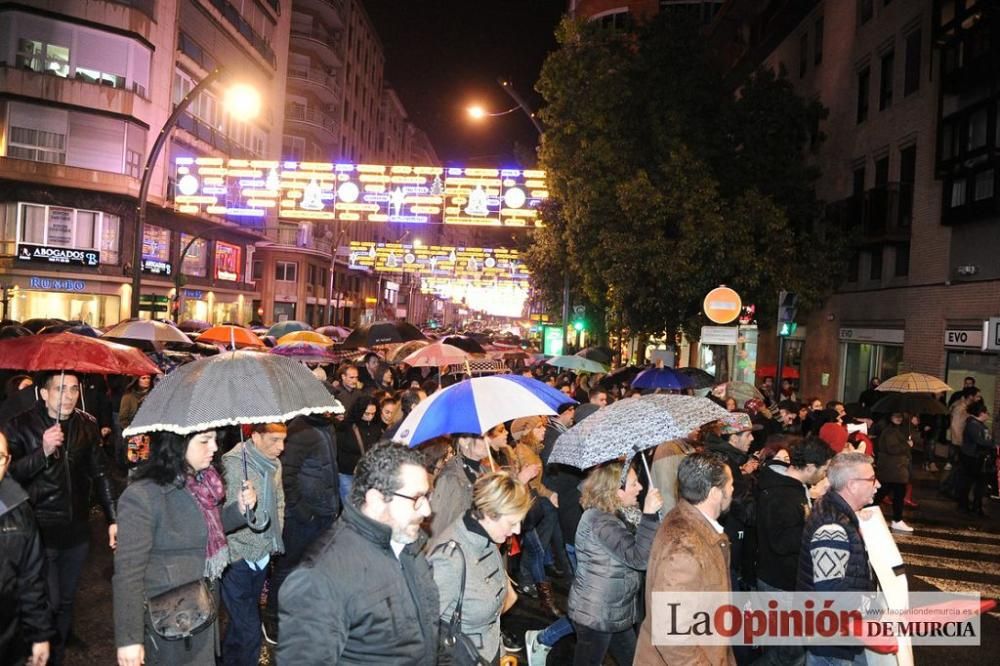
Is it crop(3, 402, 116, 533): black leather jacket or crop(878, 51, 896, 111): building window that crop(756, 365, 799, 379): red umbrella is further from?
crop(3, 402, 116, 533): black leather jacket

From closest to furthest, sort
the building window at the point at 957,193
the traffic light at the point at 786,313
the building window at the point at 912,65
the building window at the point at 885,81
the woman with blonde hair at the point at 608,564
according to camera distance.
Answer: the woman with blonde hair at the point at 608,564 < the traffic light at the point at 786,313 < the building window at the point at 957,193 < the building window at the point at 912,65 < the building window at the point at 885,81

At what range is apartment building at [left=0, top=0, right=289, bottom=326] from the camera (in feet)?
89.8

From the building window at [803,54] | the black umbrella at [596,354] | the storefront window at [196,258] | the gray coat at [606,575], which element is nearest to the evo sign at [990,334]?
the black umbrella at [596,354]

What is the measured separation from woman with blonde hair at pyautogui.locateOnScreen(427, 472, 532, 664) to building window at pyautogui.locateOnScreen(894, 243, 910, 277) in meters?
20.6

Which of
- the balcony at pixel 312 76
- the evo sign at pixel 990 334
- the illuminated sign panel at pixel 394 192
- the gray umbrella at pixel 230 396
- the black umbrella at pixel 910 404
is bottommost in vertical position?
the black umbrella at pixel 910 404

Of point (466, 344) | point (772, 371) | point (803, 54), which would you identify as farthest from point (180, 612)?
point (803, 54)

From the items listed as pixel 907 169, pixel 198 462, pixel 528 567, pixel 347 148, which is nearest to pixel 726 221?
pixel 907 169

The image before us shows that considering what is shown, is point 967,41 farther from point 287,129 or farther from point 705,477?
point 287,129

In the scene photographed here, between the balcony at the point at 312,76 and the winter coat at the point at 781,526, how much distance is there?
50852 mm

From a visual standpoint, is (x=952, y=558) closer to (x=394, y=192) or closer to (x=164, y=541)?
(x=164, y=541)

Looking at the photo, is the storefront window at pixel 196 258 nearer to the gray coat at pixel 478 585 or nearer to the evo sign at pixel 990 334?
the evo sign at pixel 990 334

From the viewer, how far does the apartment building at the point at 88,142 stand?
27359mm

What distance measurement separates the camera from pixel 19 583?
351 centimetres

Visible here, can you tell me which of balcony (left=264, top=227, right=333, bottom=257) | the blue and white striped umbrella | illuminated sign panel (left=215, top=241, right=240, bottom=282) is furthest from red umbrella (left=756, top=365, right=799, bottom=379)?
balcony (left=264, top=227, right=333, bottom=257)
